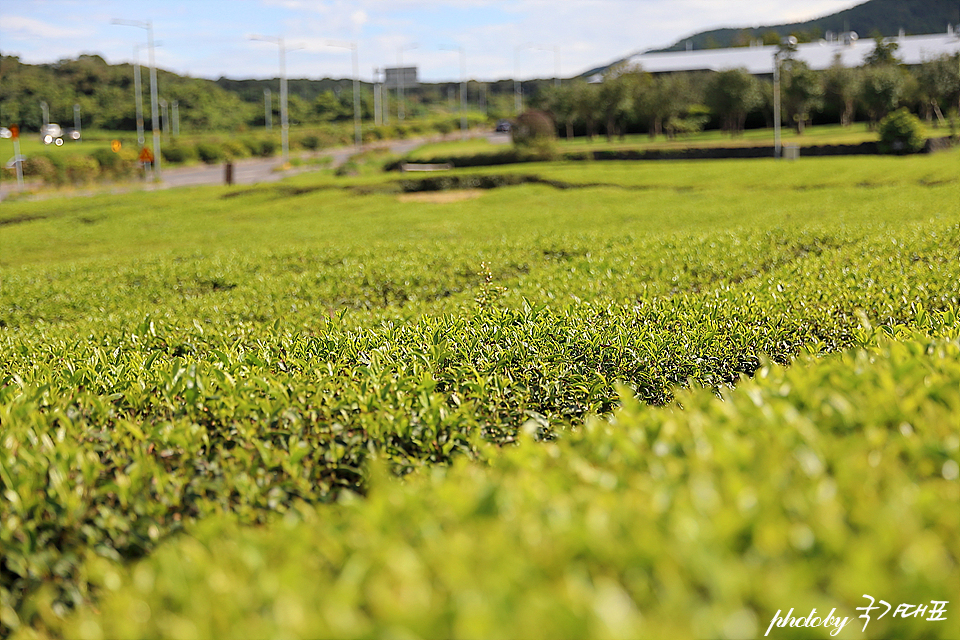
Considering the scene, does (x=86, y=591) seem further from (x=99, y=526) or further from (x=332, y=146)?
(x=332, y=146)

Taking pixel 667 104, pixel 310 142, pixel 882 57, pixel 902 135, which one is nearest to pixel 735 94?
pixel 667 104

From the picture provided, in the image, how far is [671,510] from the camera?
2.14 m

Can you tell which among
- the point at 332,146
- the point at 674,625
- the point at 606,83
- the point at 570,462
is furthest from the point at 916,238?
the point at 332,146

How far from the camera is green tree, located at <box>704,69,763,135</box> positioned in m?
56.4

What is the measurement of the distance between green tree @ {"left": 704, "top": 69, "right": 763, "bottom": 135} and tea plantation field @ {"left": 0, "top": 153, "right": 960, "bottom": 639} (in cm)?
5068

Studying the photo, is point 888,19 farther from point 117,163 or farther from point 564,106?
point 117,163

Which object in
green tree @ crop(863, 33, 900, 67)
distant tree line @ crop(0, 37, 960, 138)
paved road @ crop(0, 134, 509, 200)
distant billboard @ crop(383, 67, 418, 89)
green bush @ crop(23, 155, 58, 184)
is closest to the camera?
green bush @ crop(23, 155, 58, 184)

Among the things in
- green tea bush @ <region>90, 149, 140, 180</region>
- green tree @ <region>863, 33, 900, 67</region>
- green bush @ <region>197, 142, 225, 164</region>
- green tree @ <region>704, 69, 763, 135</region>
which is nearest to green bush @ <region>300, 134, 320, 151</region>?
green bush @ <region>197, 142, 225, 164</region>

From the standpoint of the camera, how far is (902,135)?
38.5m

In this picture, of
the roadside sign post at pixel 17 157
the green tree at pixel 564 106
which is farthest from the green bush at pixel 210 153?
the green tree at pixel 564 106

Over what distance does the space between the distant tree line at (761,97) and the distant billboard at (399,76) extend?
19927 millimetres

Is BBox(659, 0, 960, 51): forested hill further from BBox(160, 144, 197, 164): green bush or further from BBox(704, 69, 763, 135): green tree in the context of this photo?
BBox(160, 144, 197, 164): green bush

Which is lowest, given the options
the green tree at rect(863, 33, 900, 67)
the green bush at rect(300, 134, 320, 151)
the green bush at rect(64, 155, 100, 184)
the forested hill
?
the green bush at rect(64, 155, 100, 184)

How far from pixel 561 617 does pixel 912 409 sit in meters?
1.88
